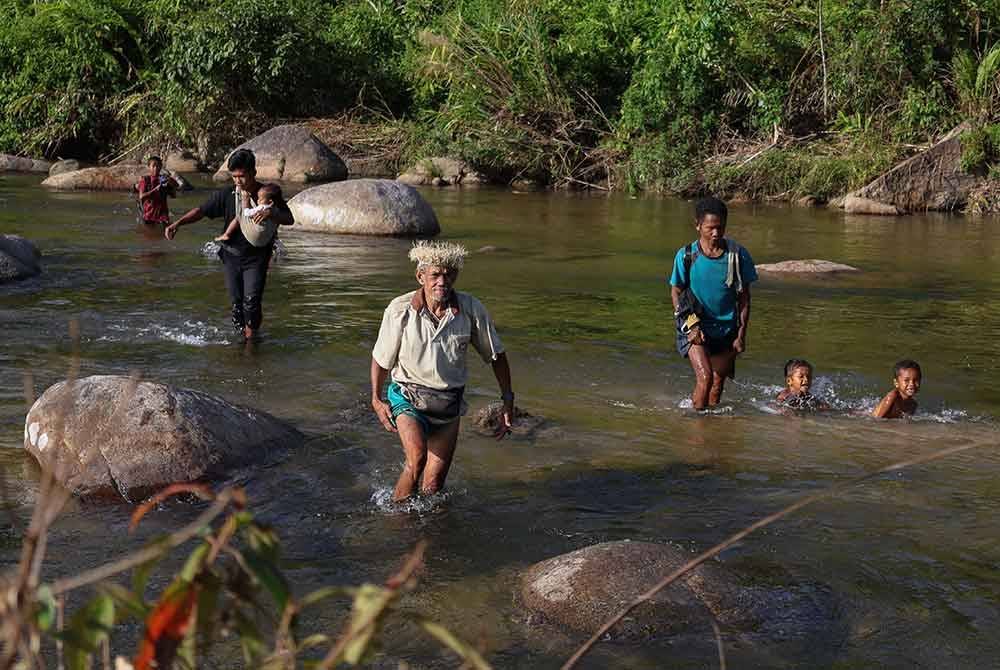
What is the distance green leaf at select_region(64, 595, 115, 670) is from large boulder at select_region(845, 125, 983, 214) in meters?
23.1

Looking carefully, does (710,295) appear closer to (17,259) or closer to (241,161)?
(241,161)

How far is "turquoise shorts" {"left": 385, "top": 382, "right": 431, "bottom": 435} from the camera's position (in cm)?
632

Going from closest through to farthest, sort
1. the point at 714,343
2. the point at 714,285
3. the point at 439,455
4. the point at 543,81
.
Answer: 1. the point at 439,455
2. the point at 714,285
3. the point at 714,343
4. the point at 543,81

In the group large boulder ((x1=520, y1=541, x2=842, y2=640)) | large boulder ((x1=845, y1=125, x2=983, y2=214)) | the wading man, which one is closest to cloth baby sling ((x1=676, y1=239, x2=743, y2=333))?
large boulder ((x1=520, y1=541, x2=842, y2=640))

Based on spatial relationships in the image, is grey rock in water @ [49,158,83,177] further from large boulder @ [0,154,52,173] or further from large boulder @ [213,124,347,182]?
large boulder @ [213,124,347,182]

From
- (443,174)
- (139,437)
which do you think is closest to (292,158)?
(443,174)

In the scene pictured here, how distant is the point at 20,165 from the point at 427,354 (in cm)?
2552

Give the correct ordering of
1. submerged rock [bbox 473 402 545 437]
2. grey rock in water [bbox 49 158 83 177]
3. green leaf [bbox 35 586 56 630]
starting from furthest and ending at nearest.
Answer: grey rock in water [bbox 49 158 83 177] < submerged rock [bbox 473 402 545 437] < green leaf [bbox 35 586 56 630]

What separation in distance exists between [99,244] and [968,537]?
12.7 metres

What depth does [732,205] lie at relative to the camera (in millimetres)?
25062

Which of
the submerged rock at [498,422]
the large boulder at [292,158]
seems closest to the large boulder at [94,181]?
the large boulder at [292,158]

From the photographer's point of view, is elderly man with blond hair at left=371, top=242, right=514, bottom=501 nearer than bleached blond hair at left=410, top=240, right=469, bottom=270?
No

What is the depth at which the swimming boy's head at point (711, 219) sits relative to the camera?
27.0ft

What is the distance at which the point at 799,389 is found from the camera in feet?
29.9
